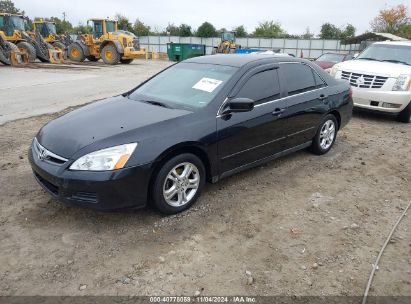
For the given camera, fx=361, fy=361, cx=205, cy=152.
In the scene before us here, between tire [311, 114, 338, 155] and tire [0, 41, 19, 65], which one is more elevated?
tire [0, 41, 19, 65]

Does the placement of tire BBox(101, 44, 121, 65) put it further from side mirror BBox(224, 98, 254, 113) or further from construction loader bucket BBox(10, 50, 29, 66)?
side mirror BBox(224, 98, 254, 113)

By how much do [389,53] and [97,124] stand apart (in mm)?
8181

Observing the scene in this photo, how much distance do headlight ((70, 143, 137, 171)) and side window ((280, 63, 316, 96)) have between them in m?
2.56

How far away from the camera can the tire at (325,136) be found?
555 centimetres

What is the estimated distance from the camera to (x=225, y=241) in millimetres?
3348

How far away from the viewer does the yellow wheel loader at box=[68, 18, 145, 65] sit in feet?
77.8

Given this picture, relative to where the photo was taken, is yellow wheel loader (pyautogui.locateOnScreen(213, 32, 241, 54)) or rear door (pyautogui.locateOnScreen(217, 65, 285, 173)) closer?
rear door (pyautogui.locateOnScreen(217, 65, 285, 173))

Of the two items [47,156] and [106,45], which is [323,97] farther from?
[106,45]

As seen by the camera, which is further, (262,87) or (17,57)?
(17,57)

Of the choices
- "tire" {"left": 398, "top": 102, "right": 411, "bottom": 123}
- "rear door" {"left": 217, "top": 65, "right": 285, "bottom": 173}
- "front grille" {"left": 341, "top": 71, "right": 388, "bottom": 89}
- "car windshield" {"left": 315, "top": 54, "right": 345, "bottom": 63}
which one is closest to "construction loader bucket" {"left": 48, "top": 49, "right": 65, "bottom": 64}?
"car windshield" {"left": 315, "top": 54, "right": 345, "bottom": 63}

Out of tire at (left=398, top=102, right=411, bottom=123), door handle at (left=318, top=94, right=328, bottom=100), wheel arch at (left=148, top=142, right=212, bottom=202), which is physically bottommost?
tire at (left=398, top=102, right=411, bottom=123)

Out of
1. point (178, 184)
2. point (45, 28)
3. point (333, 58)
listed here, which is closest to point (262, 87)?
point (178, 184)

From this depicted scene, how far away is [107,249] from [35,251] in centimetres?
61

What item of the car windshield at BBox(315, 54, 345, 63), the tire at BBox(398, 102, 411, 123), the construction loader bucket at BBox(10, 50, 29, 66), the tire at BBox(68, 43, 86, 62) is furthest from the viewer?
the tire at BBox(68, 43, 86, 62)
